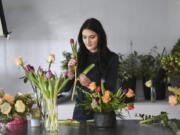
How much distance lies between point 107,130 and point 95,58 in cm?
69

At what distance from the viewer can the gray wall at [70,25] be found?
12.9 ft

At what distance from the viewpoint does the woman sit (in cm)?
251

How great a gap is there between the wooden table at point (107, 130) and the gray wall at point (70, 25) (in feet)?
6.19

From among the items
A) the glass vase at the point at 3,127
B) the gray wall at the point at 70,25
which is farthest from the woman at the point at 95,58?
the gray wall at the point at 70,25

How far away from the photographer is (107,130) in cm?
209

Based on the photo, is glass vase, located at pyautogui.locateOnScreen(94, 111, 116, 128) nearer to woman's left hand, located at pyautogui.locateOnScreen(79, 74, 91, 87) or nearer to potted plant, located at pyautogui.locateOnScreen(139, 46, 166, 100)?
woman's left hand, located at pyautogui.locateOnScreen(79, 74, 91, 87)

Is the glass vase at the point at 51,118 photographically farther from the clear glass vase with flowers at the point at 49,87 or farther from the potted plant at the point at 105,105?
the potted plant at the point at 105,105

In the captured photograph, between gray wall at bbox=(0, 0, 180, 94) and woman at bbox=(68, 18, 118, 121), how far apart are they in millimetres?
1367

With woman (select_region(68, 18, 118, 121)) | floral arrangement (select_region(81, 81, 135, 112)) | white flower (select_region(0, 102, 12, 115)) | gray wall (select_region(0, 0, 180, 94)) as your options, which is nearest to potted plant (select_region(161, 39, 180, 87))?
gray wall (select_region(0, 0, 180, 94))

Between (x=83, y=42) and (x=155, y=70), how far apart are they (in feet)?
4.36

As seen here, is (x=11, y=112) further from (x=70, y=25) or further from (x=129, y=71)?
(x=70, y=25)

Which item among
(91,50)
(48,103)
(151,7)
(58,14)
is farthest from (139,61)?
(48,103)

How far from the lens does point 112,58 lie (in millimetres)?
2564

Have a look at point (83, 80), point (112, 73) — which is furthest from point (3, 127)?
point (112, 73)
